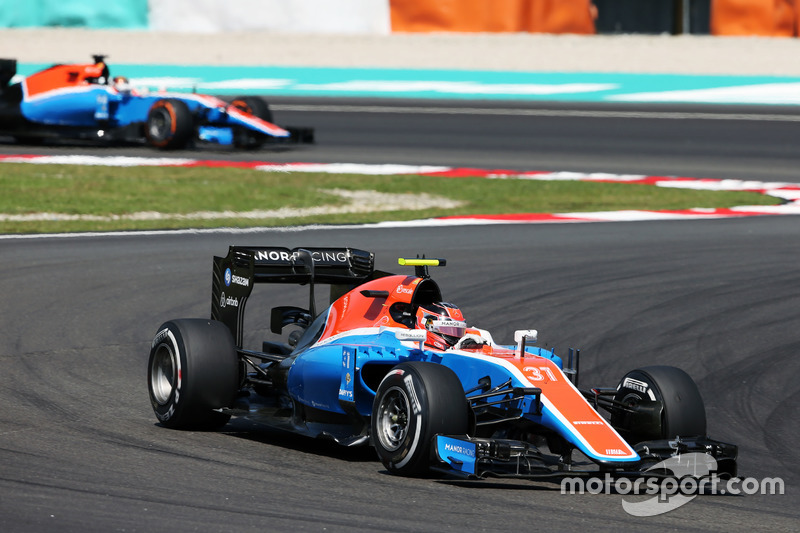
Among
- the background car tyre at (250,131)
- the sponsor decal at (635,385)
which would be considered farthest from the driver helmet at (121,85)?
the sponsor decal at (635,385)

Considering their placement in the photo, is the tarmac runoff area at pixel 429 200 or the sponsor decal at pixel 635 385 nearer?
the sponsor decal at pixel 635 385

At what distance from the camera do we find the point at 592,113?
97.0ft

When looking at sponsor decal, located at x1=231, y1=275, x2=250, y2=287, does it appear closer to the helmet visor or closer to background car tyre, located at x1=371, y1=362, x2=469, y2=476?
the helmet visor

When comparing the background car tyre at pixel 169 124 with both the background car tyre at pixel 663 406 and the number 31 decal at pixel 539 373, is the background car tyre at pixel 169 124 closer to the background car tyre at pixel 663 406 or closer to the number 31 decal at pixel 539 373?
the background car tyre at pixel 663 406

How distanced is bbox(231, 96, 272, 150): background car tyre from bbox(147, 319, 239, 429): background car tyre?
53.2 ft

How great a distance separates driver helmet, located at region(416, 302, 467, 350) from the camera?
7.47 m

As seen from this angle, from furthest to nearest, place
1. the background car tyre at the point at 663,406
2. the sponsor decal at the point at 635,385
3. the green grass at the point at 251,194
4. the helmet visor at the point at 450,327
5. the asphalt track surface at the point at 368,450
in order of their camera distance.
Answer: the green grass at the point at 251,194, the helmet visor at the point at 450,327, the sponsor decal at the point at 635,385, the background car tyre at the point at 663,406, the asphalt track surface at the point at 368,450

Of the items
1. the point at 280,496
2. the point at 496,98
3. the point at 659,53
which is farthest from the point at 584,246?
the point at 659,53

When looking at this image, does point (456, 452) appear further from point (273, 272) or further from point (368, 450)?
point (273, 272)

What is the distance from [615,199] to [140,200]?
6267 mm

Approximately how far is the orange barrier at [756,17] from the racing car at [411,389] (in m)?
34.7

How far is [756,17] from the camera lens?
136 feet

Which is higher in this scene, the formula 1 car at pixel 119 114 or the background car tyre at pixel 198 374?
the formula 1 car at pixel 119 114

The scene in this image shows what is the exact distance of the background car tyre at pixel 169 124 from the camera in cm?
2350
